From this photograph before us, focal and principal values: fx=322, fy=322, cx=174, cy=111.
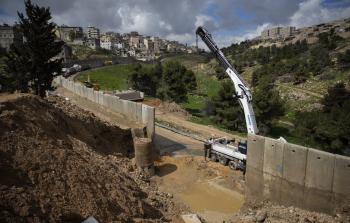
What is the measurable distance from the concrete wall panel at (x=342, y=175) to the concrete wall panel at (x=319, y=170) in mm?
161

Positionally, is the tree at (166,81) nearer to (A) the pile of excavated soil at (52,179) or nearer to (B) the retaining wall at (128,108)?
(B) the retaining wall at (128,108)

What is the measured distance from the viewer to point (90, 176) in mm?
11359

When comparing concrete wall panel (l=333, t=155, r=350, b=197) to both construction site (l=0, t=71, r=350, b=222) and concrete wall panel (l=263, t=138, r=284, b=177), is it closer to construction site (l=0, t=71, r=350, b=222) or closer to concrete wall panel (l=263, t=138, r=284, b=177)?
construction site (l=0, t=71, r=350, b=222)

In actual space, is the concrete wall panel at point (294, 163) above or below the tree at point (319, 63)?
below

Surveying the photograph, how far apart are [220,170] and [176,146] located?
17.8ft

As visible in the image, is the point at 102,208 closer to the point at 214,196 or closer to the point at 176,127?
the point at 214,196

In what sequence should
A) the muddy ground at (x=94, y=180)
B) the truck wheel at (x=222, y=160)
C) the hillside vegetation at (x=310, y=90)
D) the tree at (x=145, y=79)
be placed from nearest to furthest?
the muddy ground at (x=94, y=180) → the truck wheel at (x=222, y=160) → the hillside vegetation at (x=310, y=90) → the tree at (x=145, y=79)

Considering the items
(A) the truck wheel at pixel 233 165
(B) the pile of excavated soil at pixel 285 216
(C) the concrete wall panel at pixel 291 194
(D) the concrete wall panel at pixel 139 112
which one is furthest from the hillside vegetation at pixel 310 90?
(B) the pile of excavated soil at pixel 285 216

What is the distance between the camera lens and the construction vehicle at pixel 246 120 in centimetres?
1672

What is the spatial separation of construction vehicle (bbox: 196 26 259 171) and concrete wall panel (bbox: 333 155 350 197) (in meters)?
5.06

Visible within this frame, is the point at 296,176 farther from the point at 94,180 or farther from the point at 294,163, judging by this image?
the point at 94,180

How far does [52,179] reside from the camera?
9781 mm

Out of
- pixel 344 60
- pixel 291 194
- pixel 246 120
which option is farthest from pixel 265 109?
pixel 344 60

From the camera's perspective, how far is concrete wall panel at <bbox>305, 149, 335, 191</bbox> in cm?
1205
